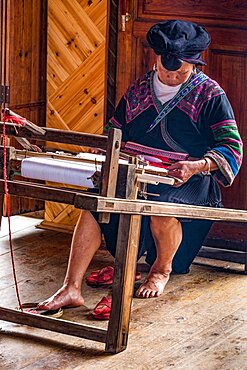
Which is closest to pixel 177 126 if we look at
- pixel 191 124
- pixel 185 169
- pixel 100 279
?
pixel 191 124

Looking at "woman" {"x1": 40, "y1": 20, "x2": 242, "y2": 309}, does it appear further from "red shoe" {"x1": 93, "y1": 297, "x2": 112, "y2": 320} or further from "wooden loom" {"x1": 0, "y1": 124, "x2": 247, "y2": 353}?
"wooden loom" {"x1": 0, "y1": 124, "x2": 247, "y2": 353}

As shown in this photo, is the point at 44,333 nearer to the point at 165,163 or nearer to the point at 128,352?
the point at 128,352

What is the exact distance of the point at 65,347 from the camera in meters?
3.41

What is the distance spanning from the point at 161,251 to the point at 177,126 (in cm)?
57

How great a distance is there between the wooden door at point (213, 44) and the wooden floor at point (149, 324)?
0.70m

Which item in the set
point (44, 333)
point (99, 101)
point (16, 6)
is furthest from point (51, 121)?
point (44, 333)

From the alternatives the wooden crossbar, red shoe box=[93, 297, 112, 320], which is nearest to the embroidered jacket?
red shoe box=[93, 297, 112, 320]

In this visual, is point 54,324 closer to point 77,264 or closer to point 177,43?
point 77,264

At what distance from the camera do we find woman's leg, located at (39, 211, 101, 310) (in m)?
3.83

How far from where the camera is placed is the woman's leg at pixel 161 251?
412cm

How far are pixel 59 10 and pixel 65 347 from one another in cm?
217

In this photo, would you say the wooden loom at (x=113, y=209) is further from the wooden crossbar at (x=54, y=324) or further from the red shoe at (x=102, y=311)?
the red shoe at (x=102, y=311)

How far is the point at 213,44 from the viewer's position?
15.4ft

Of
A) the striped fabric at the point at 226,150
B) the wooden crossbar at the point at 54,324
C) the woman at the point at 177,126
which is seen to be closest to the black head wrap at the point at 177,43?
the woman at the point at 177,126
